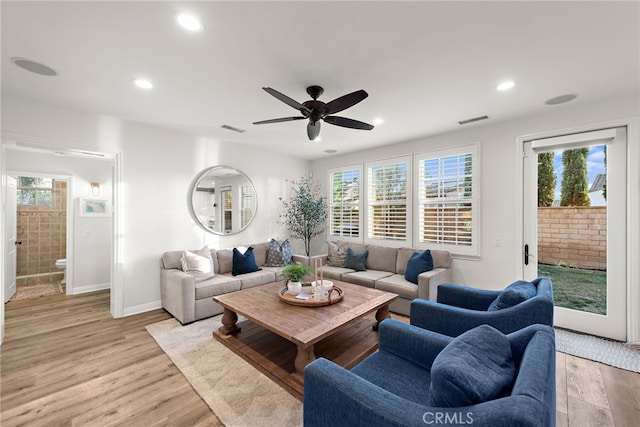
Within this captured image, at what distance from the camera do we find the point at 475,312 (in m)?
2.00

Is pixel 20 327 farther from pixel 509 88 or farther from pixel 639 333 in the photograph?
pixel 639 333

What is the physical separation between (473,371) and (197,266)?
354 centimetres

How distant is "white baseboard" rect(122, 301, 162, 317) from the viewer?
3.62m

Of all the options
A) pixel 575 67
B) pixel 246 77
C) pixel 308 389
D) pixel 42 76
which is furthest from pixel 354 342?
pixel 42 76

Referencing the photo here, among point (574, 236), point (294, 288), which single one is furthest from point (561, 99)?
point (294, 288)

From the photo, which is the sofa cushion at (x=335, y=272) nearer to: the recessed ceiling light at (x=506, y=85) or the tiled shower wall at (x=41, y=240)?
the recessed ceiling light at (x=506, y=85)

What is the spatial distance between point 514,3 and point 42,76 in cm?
376

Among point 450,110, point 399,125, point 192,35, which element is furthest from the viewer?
point 399,125

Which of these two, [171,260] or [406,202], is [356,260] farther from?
[171,260]

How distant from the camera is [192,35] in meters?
1.87

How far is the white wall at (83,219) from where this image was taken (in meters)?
4.43

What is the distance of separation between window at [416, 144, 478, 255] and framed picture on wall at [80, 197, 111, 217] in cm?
564

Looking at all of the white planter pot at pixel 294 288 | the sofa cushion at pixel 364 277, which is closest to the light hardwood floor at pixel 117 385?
the white planter pot at pixel 294 288

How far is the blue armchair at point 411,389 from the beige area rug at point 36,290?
5.56 metres
